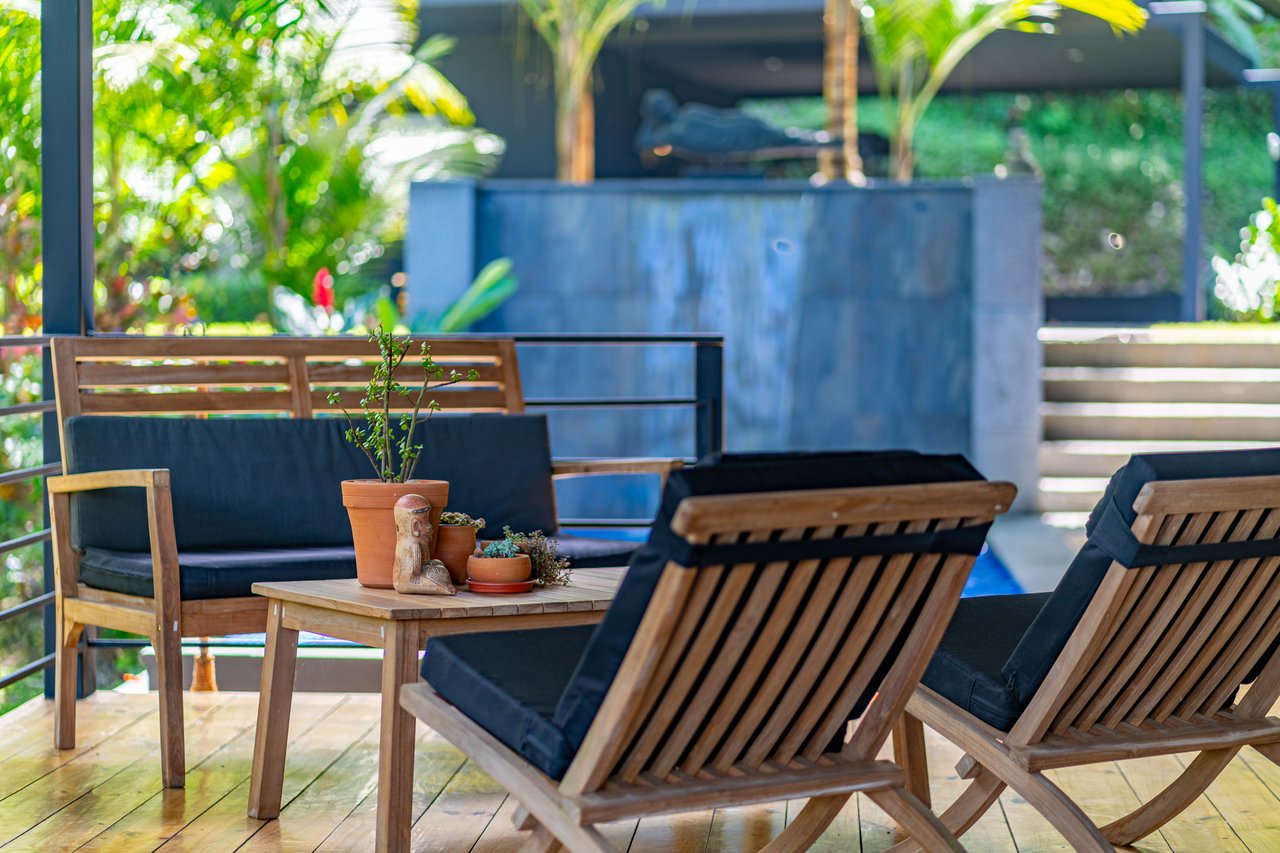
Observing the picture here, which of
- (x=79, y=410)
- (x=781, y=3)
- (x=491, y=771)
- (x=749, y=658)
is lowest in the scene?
(x=491, y=771)

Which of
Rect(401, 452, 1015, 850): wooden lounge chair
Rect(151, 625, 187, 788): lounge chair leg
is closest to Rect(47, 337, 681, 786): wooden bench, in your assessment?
Rect(151, 625, 187, 788): lounge chair leg

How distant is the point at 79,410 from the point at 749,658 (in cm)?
243

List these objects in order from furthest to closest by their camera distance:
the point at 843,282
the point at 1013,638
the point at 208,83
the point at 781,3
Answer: the point at 781,3 → the point at 208,83 → the point at 843,282 → the point at 1013,638

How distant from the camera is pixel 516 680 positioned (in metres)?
2.19

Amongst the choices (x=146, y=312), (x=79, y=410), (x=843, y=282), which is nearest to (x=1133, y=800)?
(x=79, y=410)

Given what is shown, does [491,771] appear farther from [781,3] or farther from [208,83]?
[781,3]

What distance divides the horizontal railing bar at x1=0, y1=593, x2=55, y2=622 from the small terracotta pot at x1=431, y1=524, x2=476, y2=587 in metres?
1.28

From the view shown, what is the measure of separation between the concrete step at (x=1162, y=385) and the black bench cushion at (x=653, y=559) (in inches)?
273

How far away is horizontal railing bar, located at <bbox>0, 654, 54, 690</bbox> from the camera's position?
361 cm

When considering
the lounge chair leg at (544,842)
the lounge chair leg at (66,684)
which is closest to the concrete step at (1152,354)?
the lounge chair leg at (66,684)

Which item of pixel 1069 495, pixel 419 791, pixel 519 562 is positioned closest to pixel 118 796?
pixel 419 791

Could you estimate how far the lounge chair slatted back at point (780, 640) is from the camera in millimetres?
1821

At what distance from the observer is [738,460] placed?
1867 mm

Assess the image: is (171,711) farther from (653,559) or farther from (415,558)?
(653,559)
